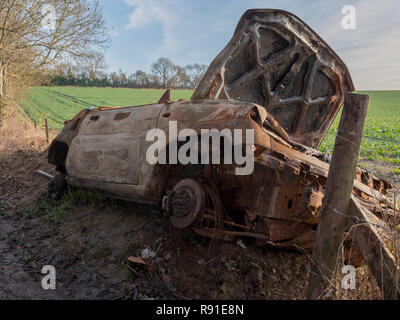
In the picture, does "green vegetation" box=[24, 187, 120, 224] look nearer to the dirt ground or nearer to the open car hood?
the dirt ground

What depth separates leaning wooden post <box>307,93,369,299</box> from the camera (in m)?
2.35

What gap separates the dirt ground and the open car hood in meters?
2.13

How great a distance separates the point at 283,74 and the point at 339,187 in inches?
140

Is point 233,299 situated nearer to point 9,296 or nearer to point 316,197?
point 316,197

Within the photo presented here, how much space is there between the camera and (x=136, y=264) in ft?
11.4

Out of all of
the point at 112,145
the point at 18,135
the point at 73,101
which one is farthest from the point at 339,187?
the point at 73,101

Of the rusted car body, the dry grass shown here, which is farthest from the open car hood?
the dry grass

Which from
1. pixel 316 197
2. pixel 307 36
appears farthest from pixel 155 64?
pixel 316 197

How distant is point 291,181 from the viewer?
9.87 ft

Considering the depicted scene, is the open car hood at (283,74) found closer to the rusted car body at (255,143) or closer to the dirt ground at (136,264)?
the rusted car body at (255,143)

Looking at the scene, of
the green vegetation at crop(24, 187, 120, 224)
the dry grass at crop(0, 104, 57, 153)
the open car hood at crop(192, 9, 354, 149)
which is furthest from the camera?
the dry grass at crop(0, 104, 57, 153)

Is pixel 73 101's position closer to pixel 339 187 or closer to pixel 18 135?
pixel 18 135

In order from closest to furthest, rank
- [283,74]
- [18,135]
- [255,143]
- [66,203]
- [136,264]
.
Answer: [255,143] → [136,264] → [66,203] → [283,74] → [18,135]

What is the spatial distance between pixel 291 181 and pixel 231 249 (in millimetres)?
1188
